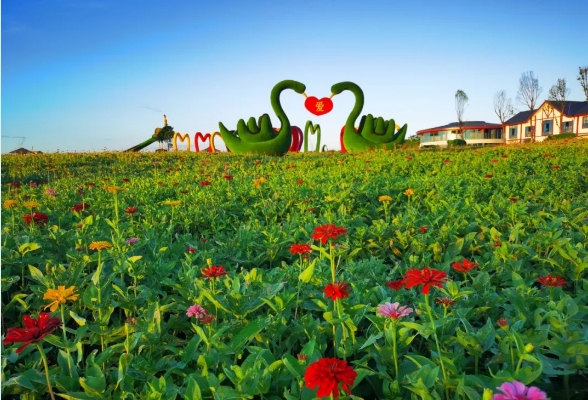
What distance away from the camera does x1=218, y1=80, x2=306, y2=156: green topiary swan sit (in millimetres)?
13469

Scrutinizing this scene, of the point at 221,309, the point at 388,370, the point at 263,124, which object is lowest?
the point at 388,370

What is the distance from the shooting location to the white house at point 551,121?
35.0 m

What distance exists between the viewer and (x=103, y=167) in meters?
9.09

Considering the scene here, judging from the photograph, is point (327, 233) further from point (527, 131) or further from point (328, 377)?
point (527, 131)

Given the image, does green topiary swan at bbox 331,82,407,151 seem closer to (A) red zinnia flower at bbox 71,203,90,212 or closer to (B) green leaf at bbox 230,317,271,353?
(A) red zinnia flower at bbox 71,203,90,212

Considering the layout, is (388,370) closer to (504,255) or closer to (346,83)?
(504,255)

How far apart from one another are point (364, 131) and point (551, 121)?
33506mm

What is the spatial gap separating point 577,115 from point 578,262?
41.4 m

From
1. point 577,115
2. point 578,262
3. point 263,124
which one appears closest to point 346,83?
point 263,124

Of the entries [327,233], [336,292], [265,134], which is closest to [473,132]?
[265,134]

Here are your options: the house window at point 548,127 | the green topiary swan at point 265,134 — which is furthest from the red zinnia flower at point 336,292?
the house window at point 548,127

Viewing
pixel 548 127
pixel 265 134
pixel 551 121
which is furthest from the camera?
pixel 548 127

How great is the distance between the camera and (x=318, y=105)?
48.9ft

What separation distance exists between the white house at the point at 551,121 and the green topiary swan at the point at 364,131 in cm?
2719
